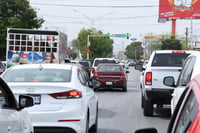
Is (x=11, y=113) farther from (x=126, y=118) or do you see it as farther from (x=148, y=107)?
(x=148, y=107)

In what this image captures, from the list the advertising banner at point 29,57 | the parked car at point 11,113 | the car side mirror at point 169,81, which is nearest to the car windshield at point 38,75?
the car side mirror at point 169,81

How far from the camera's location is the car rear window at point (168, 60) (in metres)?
14.5

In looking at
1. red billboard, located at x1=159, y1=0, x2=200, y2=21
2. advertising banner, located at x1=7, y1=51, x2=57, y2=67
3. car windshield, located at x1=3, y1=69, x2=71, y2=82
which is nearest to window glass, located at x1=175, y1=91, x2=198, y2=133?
car windshield, located at x1=3, y1=69, x2=71, y2=82

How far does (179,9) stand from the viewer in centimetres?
10294

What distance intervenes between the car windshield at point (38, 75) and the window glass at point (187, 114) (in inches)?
224

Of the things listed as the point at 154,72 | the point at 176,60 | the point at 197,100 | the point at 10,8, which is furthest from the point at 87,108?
the point at 10,8

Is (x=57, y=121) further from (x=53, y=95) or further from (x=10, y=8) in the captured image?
(x=10, y=8)

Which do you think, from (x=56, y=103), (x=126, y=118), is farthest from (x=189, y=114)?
(x=126, y=118)

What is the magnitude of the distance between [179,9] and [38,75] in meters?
95.5

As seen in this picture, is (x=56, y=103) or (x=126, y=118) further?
(x=126, y=118)

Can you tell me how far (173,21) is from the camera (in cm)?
10575

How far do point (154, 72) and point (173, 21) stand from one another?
307ft

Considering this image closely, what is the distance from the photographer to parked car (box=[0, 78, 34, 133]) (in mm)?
5305

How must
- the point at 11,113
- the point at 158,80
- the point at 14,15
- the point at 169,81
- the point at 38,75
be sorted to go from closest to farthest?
the point at 11,113 < the point at 38,75 < the point at 169,81 < the point at 158,80 < the point at 14,15
